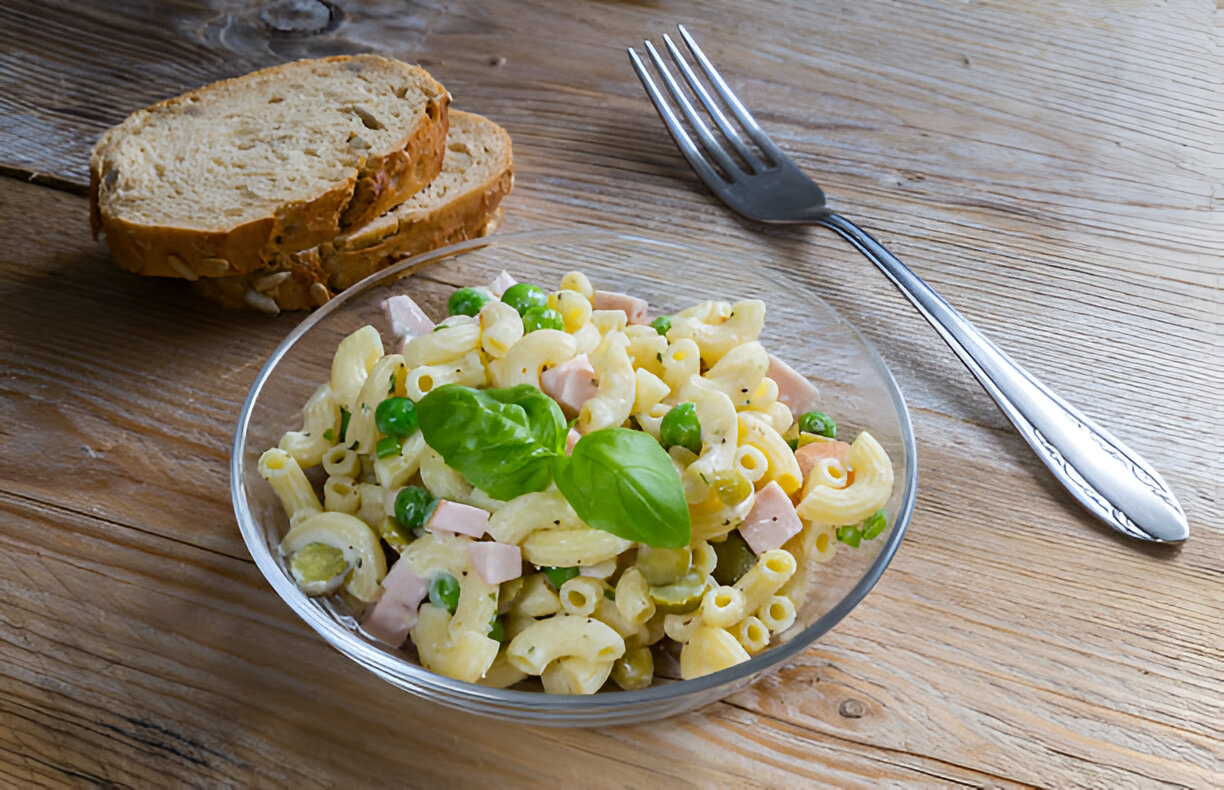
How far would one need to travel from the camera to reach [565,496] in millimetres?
1239

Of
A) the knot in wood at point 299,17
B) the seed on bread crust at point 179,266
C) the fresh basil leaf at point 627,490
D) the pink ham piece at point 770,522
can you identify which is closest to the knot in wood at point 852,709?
the pink ham piece at point 770,522

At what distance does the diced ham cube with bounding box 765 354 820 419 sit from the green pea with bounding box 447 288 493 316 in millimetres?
459

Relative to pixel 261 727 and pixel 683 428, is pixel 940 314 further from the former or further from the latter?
pixel 261 727

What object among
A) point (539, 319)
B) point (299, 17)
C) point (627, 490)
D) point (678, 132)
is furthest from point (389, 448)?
point (299, 17)

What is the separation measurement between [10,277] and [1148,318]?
2.14 metres

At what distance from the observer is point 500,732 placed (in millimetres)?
1312

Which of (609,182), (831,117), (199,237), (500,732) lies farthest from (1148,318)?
(199,237)

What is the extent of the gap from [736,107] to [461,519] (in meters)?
1.33

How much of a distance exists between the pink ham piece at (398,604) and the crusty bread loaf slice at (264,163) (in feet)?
2.70

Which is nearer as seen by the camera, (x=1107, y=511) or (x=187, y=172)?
(x=1107, y=511)

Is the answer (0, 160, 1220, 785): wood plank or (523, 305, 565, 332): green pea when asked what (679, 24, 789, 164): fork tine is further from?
(523, 305, 565, 332): green pea

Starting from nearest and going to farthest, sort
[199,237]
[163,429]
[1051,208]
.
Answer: [163,429] → [199,237] → [1051,208]

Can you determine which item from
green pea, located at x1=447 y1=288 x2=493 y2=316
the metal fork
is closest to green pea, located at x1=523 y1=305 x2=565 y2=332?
green pea, located at x1=447 y1=288 x2=493 y2=316

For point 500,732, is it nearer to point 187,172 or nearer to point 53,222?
point 187,172
